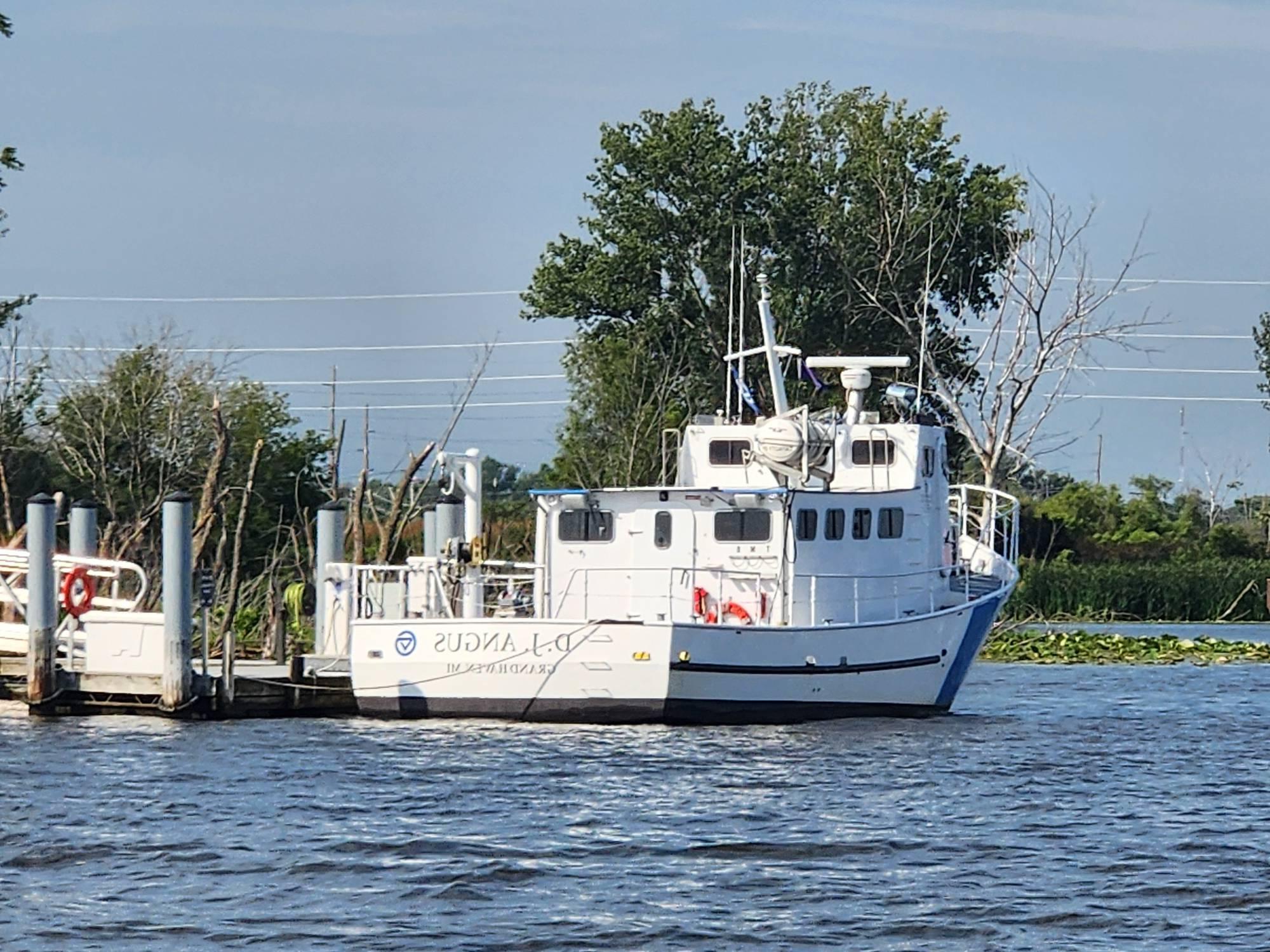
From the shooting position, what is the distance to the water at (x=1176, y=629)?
2037 inches

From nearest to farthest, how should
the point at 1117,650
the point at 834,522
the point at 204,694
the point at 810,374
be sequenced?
the point at 204,694 < the point at 834,522 < the point at 810,374 < the point at 1117,650

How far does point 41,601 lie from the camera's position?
2736 cm

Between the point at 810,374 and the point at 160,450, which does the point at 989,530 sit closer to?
the point at 810,374

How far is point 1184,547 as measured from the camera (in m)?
71.1

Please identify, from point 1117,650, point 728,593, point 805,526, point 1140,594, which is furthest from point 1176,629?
point 728,593

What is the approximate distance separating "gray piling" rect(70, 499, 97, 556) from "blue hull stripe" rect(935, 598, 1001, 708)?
12013mm

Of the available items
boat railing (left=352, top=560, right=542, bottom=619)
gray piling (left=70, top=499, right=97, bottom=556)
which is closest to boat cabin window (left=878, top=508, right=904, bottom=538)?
boat railing (left=352, top=560, right=542, bottom=619)

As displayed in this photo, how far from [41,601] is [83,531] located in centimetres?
407

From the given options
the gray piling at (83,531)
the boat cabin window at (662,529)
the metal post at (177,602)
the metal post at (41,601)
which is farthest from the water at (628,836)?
the gray piling at (83,531)

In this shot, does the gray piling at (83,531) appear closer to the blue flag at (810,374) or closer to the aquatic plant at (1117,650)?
the blue flag at (810,374)

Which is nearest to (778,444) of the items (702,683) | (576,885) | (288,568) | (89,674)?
(702,683)

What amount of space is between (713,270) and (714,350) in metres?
2.67

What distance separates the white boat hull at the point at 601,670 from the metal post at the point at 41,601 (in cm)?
376

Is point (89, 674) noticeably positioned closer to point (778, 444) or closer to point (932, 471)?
point (778, 444)
